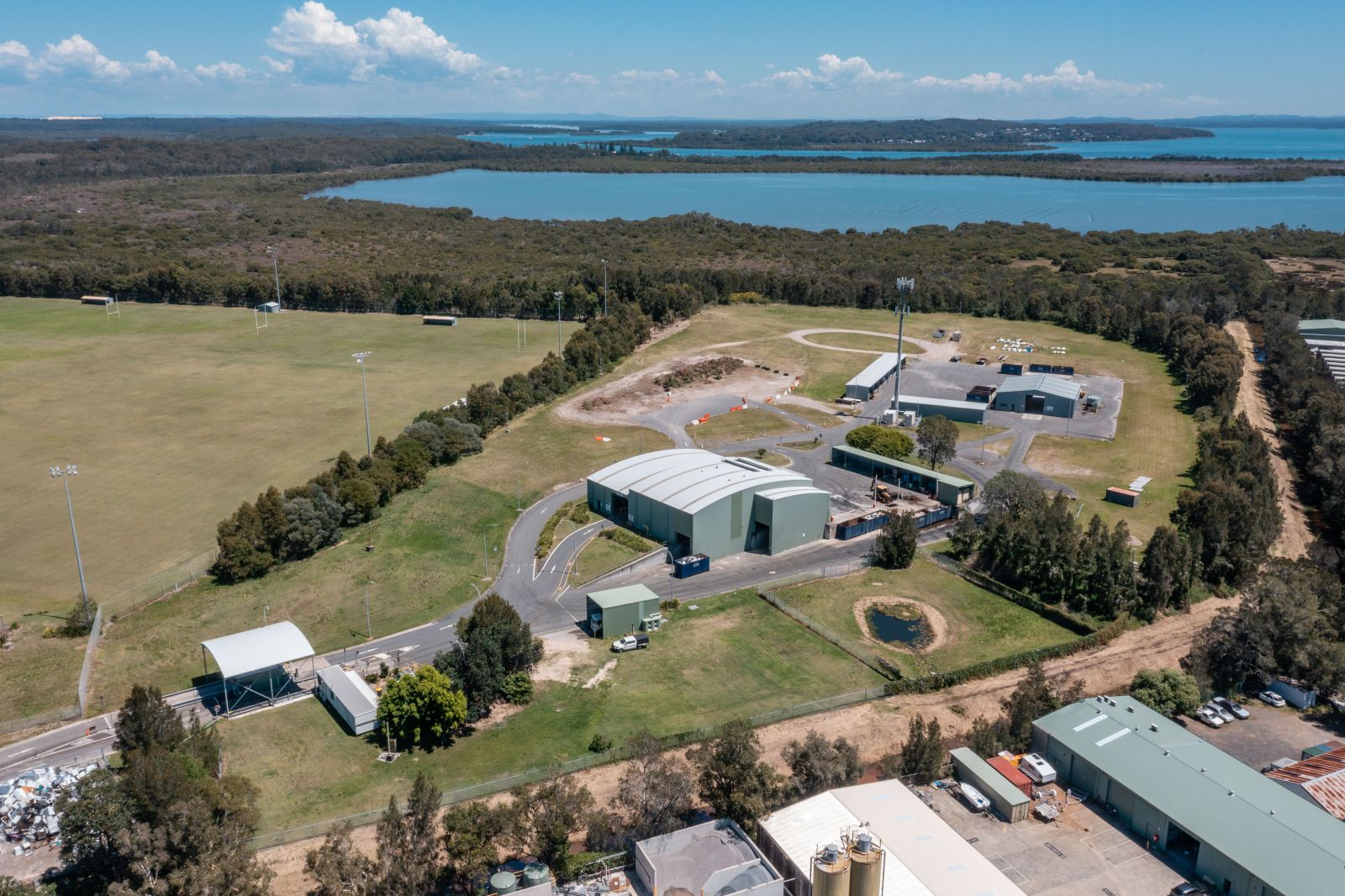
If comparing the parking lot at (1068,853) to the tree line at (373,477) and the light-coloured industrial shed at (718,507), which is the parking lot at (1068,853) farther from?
the tree line at (373,477)

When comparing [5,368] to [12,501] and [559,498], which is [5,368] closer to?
[12,501]

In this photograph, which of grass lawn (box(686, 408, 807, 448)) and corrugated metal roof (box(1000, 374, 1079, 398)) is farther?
corrugated metal roof (box(1000, 374, 1079, 398))

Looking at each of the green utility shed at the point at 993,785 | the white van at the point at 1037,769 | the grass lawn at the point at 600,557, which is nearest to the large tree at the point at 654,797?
the green utility shed at the point at 993,785

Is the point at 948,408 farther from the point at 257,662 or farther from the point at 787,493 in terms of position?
the point at 257,662

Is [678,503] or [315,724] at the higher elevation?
[678,503]

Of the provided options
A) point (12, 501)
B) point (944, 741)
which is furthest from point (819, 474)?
point (12, 501)

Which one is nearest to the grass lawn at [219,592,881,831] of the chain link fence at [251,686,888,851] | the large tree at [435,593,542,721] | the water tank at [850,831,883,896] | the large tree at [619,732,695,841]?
the chain link fence at [251,686,888,851]

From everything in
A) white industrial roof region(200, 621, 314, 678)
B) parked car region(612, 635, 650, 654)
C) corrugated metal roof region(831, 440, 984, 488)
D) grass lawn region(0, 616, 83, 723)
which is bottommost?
grass lawn region(0, 616, 83, 723)

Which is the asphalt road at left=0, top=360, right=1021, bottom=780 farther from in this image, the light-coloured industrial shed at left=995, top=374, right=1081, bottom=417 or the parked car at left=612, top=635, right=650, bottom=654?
the light-coloured industrial shed at left=995, top=374, right=1081, bottom=417
